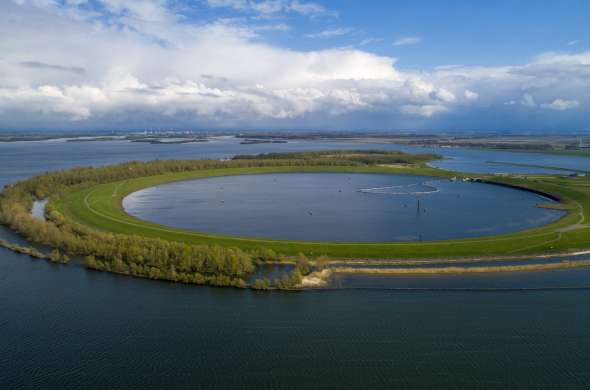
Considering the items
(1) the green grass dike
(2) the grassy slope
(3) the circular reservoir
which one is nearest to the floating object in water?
(3) the circular reservoir

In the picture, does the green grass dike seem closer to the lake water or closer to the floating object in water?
the lake water

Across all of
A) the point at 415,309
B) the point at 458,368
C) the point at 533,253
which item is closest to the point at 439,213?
the point at 533,253

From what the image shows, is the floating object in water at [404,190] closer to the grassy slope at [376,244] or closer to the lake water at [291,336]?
the grassy slope at [376,244]

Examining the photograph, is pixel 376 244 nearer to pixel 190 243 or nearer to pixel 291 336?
pixel 190 243

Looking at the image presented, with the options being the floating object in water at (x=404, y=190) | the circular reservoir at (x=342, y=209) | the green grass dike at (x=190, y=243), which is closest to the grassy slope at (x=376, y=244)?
the green grass dike at (x=190, y=243)

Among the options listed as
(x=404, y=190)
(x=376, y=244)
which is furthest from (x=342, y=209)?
(x=404, y=190)

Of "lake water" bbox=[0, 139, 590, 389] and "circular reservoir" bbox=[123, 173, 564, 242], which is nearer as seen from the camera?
"lake water" bbox=[0, 139, 590, 389]
